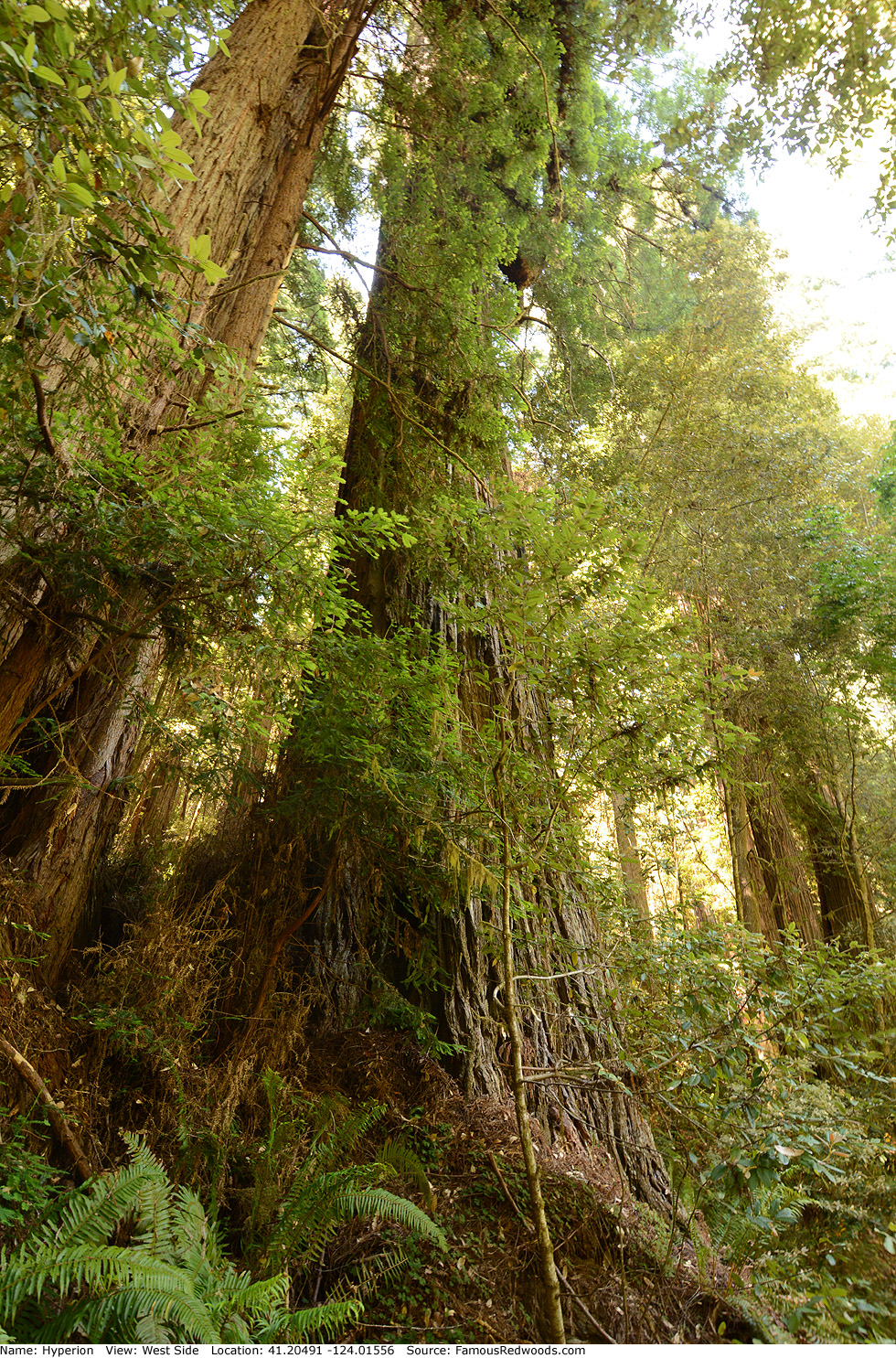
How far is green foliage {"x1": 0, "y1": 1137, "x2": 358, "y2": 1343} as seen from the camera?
6.09ft

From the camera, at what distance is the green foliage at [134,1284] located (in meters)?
1.86

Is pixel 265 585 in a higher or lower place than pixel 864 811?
lower

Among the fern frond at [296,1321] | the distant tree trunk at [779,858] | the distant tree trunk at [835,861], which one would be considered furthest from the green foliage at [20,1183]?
→ the distant tree trunk at [835,861]

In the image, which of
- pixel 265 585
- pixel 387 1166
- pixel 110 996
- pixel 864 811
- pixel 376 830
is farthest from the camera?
pixel 864 811

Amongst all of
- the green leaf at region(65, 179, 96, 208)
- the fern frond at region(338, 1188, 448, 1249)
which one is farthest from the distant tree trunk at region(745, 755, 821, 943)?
the green leaf at region(65, 179, 96, 208)

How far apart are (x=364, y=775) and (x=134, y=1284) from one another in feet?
6.19

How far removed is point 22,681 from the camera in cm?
291

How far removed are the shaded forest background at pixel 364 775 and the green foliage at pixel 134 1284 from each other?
0.02 metres

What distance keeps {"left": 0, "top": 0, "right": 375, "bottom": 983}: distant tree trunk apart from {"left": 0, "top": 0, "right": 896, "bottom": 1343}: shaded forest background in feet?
0.09

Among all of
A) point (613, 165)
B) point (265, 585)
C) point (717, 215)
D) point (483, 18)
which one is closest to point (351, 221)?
point (483, 18)

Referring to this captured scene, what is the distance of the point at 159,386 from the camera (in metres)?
3.59

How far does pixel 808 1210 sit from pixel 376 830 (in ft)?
7.92

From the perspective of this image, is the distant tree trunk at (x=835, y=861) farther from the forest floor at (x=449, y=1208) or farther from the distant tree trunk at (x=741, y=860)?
the forest floor at (x=449, y=1208)

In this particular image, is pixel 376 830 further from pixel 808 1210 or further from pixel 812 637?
pixel 812 637
